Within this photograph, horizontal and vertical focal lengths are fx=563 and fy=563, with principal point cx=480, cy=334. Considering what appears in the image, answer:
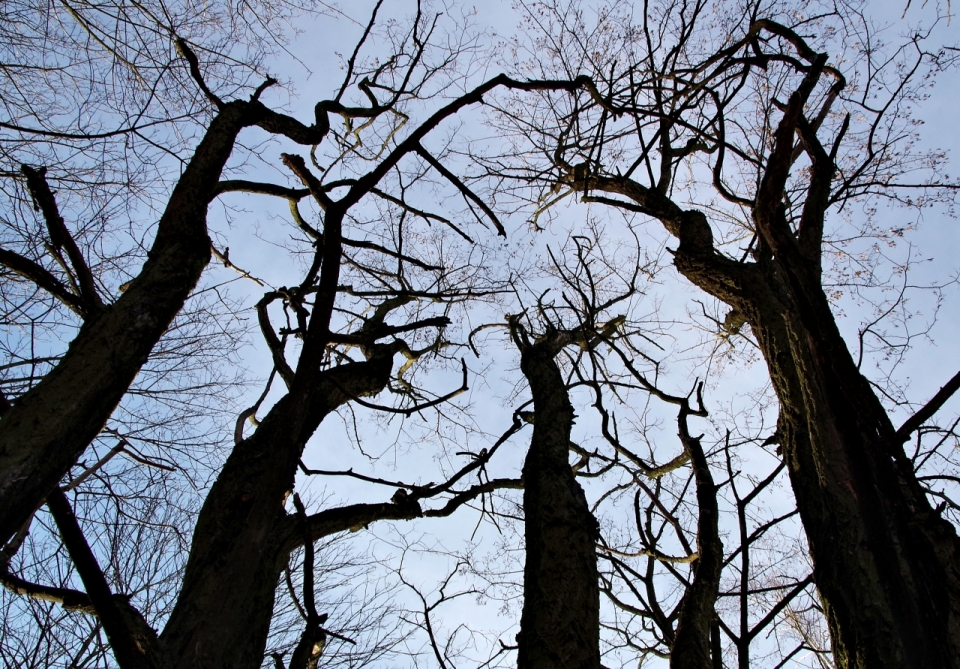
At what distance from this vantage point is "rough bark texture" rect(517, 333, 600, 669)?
1762 mm

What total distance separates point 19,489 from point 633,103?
13.1 feet

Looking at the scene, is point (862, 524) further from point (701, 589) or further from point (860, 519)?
point (701, 589)

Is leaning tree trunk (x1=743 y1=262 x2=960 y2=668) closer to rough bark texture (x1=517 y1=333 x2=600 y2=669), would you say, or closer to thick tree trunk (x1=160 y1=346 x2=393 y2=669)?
rough bark texture (x1=517 y1=333 x2=600 y2=669)

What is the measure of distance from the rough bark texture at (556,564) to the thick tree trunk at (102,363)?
1.53 metres

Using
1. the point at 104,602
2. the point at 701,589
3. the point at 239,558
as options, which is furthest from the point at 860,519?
the point at 104,602

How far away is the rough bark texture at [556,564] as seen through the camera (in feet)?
5.78

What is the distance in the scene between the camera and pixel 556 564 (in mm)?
2025

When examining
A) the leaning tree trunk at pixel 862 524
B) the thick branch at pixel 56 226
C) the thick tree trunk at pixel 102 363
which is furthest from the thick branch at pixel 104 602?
the leaning tree trunk at pixel 862 524

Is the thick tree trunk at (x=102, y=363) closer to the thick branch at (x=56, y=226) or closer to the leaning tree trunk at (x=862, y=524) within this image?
the thick branch at (x=56, y=226)

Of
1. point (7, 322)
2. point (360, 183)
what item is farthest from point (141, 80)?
point (360, 183)

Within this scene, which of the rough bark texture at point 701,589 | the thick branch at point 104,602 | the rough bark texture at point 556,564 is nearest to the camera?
the thick branch at point 104,602

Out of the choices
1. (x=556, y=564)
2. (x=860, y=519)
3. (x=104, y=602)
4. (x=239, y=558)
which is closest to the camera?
(x=104, y=602)

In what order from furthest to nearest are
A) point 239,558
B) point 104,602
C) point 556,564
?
point 556,564, point 239,558, point 104,602

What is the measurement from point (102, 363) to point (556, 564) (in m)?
1.72
